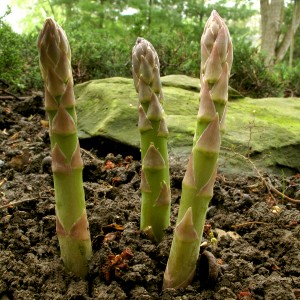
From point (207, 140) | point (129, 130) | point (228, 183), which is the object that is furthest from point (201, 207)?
point (129, 130)

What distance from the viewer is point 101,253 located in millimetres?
2170

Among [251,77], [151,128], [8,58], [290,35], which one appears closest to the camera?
A: [151,128]

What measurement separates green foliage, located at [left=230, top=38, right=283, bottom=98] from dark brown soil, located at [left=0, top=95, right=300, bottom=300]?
4295 millimetres

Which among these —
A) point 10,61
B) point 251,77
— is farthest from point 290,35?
point 10,61

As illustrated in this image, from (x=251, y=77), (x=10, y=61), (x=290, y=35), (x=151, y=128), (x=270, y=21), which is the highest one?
(x=151, y=128)

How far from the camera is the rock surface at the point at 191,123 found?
13.5ft

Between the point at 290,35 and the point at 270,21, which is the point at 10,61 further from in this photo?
the point at 290,35

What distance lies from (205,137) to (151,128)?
1.37 feet

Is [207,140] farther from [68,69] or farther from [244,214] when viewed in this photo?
[244,214]

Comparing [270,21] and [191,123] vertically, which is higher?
[270,21]

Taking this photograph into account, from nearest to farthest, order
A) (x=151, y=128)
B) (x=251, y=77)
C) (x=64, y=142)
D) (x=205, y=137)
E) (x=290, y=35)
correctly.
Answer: (x=205, y=137)
(x=64, y=142)
(x=151, y=128)
(x=251, y=77)
(x=290, y=35)

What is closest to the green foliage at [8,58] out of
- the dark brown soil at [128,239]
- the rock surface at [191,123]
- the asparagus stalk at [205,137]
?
the rock surface at [191,123]

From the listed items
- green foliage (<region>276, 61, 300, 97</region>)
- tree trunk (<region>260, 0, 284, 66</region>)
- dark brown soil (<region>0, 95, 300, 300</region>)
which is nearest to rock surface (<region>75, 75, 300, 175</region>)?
dark brown soil (<region>0, 95, 300, 300</region>)

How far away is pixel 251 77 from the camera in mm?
7812
